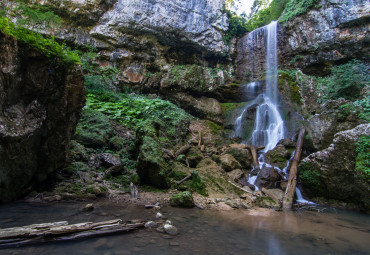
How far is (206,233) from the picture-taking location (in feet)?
9.57

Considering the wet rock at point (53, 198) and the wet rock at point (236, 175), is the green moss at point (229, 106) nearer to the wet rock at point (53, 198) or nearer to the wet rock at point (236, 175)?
the wet rock at point (236, 175)

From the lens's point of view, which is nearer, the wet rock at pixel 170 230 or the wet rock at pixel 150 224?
the wet rock at pixel 170 230

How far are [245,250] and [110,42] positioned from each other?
14.4 meters

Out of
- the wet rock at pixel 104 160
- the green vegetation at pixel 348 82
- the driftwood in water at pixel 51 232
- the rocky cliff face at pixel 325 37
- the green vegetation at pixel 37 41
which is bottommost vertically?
the driftwood in water at pixel 51 232

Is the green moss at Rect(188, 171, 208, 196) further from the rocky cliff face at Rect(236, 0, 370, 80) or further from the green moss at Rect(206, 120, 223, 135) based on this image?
the rocky cliff face at Rect(236, 0, 370, 80)

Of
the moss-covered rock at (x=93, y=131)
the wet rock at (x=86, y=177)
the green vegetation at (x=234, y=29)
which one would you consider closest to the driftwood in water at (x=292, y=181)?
the wet rock at (x=86, y=177)

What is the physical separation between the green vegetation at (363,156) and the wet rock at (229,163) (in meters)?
3.56

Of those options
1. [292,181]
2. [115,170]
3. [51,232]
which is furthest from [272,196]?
[51,232]

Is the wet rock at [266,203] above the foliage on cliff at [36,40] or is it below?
below

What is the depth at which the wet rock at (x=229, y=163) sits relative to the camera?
7.37 meters

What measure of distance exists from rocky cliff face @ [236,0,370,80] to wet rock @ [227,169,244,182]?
37.4 ft

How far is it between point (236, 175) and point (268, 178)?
3.62ft

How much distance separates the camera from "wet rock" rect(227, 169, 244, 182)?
6.88 metres

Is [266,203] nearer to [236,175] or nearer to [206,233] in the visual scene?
[236,175]
